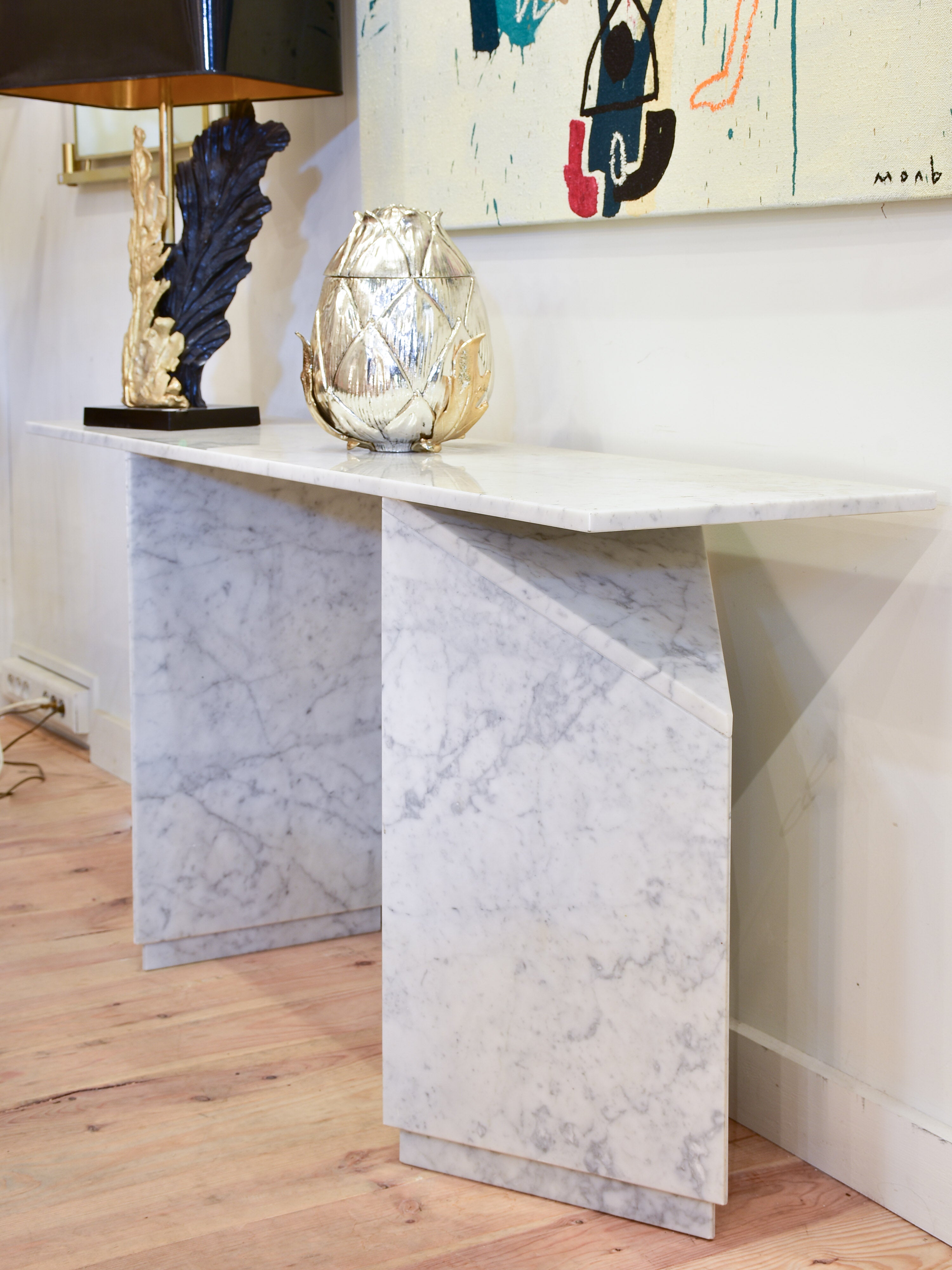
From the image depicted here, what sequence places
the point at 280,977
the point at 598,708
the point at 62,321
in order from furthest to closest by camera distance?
1. the point at 62,321
2. the point at 280,977
3. the point at 598,708

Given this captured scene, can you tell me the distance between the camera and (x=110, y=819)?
9.15 feet

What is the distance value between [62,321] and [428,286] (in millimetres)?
1887

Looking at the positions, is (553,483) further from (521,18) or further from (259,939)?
(259,939)

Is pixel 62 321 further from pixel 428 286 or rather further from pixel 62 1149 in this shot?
pixel 62 1149

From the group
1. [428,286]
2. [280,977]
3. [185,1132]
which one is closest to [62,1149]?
[185,1132]

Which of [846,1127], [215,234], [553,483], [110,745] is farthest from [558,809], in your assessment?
[110,745]

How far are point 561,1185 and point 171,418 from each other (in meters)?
1.19

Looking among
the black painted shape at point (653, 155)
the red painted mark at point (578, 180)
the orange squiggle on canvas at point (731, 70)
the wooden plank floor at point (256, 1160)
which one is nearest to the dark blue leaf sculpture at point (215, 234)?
the red painted mark at point (578, 180)

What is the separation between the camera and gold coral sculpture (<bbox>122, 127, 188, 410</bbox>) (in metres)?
2.11

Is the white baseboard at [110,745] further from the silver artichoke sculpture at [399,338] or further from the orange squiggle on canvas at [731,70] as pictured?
the orange squiggle on canvas at [731,70]

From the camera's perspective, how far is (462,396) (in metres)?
1.67

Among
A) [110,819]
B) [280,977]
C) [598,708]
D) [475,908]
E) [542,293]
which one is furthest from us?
[110,819]

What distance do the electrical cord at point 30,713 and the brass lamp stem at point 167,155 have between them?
1.35 m

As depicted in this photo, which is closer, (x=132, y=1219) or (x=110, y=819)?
(x=132, y=1219)
